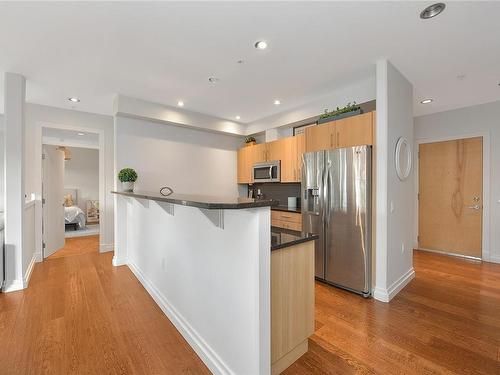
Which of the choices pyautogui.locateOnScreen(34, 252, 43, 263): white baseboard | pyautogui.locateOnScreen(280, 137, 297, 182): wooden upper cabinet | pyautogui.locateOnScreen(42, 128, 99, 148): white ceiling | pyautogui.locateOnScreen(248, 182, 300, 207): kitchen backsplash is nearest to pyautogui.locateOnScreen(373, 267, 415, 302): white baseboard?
pyautogui.locateOnScreen(248, 182, 300, 207): kitchen backsplash

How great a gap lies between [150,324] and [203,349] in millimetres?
736

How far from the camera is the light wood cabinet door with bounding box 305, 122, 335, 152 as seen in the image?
10.4 ft

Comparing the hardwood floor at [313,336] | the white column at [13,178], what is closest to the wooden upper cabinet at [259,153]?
the hardwood floor at [313,336]

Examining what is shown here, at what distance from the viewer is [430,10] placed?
6.07 feet

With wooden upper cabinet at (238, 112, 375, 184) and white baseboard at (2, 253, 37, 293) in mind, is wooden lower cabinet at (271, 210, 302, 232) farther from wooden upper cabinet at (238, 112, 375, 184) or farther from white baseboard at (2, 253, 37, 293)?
white baseboard at (2, 253, 37, 293)

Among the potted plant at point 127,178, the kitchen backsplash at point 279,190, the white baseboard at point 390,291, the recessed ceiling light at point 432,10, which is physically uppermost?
the recessed ceiling light at point 432,10

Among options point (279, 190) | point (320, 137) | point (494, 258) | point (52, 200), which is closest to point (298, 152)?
point (320, 137)

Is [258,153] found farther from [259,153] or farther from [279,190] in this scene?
[279,190]

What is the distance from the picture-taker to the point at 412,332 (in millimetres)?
2068

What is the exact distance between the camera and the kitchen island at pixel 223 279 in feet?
4.33

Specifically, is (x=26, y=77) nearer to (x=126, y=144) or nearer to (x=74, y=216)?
(x=126, y=144)

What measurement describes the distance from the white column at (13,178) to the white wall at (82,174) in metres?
5.42

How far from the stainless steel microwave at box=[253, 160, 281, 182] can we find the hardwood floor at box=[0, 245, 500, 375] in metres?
1.99

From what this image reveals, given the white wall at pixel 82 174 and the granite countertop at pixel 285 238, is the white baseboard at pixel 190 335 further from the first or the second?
the white wall at pixel 82 174
